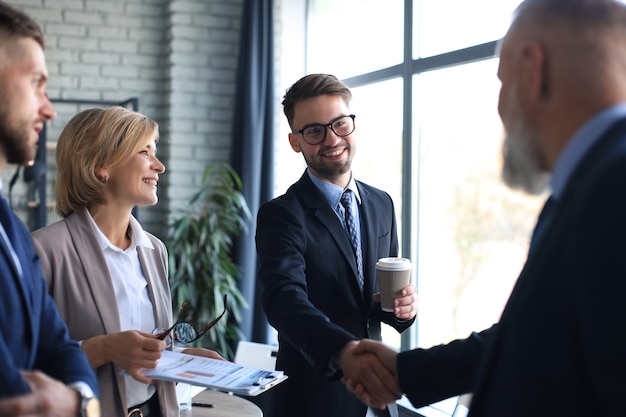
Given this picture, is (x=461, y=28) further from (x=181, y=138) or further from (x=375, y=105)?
(x=181, y=138)

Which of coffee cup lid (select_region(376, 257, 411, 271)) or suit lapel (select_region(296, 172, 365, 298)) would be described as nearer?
coffee cup lid (select_region(376, 257, 411, 271))

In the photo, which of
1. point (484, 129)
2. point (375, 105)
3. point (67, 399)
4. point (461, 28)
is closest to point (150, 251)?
point (67, 399)

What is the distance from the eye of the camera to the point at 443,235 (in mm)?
4188

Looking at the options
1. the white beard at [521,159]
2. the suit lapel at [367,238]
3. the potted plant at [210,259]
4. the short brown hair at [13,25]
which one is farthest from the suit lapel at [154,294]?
the potted plant at [210,259]

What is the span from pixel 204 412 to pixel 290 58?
11.8 feet

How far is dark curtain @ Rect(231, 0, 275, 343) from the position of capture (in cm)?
511

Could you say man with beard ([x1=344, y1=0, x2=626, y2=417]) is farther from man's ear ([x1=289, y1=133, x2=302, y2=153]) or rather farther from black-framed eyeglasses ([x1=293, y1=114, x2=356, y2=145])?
man's ear ([x1=289, y1=133, x2=302, y2=153])

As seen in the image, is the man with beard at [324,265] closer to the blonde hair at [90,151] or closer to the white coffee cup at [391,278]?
the white coffee cup at [391,278]

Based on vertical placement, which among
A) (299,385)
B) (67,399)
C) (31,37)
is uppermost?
(31,37)

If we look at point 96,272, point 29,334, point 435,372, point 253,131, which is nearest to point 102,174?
point 96,272

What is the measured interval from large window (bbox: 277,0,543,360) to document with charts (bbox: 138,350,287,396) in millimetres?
2039

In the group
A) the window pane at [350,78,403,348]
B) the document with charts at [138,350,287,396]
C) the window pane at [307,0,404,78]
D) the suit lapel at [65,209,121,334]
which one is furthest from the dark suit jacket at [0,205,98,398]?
the window pane at [307,0,404,78]

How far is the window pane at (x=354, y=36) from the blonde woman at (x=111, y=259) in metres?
2.65

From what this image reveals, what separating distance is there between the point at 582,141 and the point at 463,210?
9.85ft
